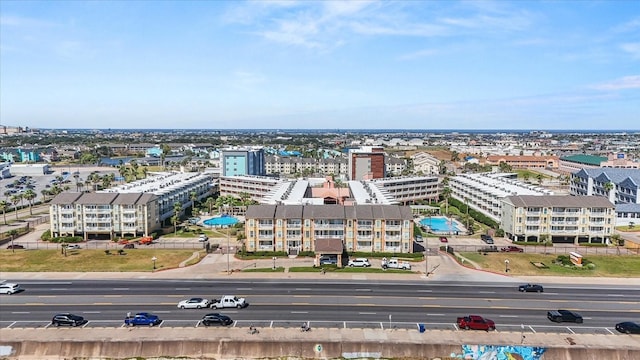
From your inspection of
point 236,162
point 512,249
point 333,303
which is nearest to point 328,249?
point 333,303

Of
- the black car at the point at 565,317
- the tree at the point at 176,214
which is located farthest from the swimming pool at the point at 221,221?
the black car at the point at 565,317

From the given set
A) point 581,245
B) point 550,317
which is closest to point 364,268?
point 550,317

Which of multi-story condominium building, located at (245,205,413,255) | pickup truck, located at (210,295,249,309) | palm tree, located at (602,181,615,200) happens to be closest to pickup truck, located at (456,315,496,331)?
pickup truck, located at (210,295,249,309)

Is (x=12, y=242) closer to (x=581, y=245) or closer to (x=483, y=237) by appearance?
(x=483, y=237)

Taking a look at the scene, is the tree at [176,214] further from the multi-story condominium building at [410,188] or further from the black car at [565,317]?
the black car at [565,317]

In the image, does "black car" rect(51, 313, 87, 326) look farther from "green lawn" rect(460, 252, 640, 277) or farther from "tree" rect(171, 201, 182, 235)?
"green lawn" rect(460, 252, 640, 277)
